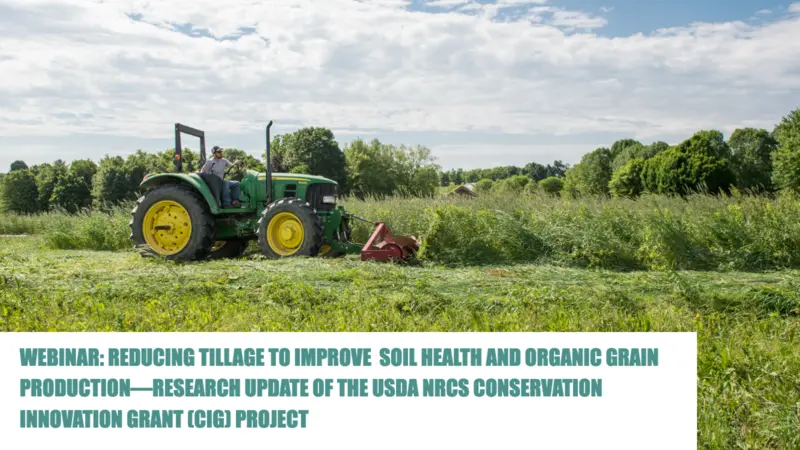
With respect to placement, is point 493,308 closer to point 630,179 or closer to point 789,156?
point 789,156

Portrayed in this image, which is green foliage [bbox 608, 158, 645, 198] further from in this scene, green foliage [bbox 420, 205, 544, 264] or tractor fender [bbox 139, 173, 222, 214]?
tractor fender [bbox 139, 173, 222, 214]

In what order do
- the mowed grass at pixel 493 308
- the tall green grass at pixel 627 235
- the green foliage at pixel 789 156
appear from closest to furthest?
the mowed grass at pixel 493 308 < the tall green grass at pixel 627 235 < the green foliage at pixel 789 156

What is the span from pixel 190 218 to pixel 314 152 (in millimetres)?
37734

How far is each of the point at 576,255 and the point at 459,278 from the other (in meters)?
2.93

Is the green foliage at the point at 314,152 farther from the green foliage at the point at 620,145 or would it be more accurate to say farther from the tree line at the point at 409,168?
the green foliage at the point at 620,145

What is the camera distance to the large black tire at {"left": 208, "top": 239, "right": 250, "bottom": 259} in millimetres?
12094

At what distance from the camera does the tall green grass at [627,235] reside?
10102mm

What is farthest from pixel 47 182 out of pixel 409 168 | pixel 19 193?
pixel 409 168

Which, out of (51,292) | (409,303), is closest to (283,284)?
(409,303)

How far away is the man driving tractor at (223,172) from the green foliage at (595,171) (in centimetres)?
5471

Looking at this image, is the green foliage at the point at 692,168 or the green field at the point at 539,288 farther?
the green foliage at the point at 692,168

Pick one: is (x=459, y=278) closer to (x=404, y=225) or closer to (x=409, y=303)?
(x=409, y=303)

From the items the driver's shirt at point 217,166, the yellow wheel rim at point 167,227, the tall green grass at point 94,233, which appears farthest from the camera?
the tall green grass at point 94,233

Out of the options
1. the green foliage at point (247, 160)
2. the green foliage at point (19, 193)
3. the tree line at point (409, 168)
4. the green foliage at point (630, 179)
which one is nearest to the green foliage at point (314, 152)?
the tree line at point (409, 168)
